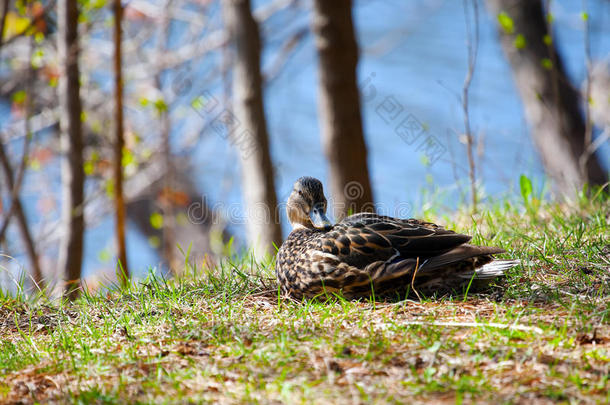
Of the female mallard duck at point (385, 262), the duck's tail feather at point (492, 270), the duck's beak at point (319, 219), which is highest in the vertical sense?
the duck's beak at point (319, 219)

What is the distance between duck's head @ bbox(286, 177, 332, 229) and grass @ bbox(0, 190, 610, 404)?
637 mm

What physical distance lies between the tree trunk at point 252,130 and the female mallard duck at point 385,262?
358 cm

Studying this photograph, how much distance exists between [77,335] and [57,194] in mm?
10074

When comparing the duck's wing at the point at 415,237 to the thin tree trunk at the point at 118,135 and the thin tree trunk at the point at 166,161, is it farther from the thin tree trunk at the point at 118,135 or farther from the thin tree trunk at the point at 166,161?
the thin tree trunk at the point at 166,161

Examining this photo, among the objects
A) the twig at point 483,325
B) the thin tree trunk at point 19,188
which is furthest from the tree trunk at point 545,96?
the thin tree trunk at point 19,188

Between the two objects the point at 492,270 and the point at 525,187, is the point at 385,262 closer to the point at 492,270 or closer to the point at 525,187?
the point at 492,270

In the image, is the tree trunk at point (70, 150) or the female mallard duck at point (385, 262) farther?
the tree trunk at point (70, 150)

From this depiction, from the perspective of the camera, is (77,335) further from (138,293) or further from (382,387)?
(382,387)

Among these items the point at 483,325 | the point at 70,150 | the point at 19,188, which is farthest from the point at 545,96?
the point at 19,188

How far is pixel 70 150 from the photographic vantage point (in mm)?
6434

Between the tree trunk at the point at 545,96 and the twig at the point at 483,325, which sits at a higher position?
the tree trunk at the point at 545,96

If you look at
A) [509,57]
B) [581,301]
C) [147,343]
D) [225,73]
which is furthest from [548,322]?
[225,73]

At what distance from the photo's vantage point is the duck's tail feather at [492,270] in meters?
3.56

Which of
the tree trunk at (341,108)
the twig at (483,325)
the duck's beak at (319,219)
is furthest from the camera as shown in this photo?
the tree trunk at (341,108)
